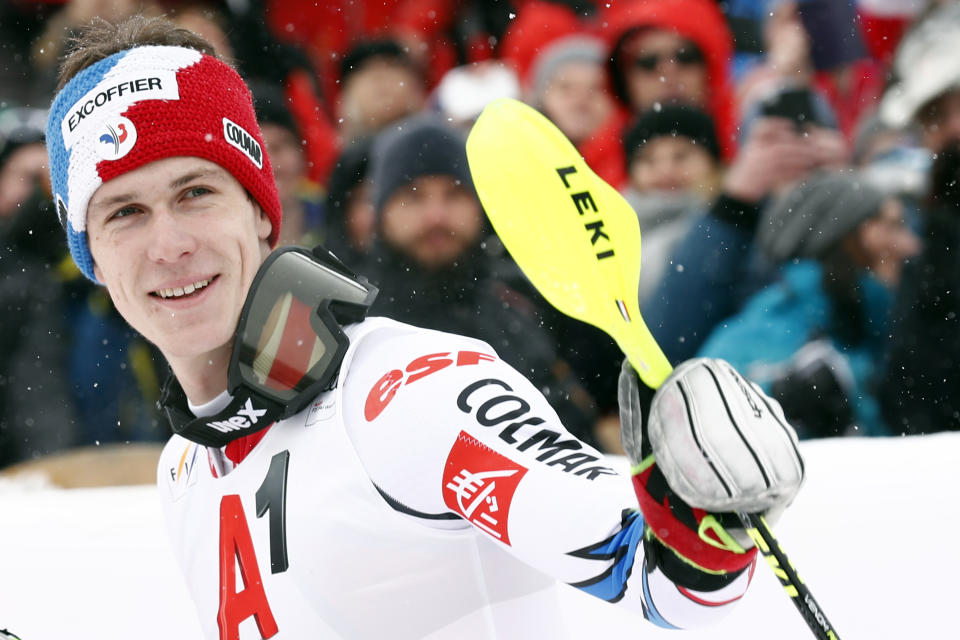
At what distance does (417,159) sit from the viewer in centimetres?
360

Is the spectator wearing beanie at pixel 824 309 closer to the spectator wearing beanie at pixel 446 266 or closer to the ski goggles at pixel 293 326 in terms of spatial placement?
the spectator wearing beanie at pixel 446 266

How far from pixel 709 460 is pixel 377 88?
12.4ft

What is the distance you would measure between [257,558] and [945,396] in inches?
103

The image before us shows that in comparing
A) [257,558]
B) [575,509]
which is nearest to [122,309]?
[257,558]

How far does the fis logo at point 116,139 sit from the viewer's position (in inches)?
71.5

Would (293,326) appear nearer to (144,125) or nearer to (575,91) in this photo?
(144,125)

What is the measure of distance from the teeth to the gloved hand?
2.94 feet

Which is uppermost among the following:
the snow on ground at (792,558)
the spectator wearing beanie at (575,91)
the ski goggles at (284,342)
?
the spectator wearing beanie at (575,91)

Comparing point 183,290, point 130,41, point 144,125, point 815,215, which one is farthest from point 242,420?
→ point 815,215

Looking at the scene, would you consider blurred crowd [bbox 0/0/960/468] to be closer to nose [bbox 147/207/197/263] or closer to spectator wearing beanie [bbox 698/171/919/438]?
spectator wearing beanie [bbox 698/171/919/438]

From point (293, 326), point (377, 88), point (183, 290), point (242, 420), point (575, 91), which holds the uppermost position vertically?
point (377, 88)

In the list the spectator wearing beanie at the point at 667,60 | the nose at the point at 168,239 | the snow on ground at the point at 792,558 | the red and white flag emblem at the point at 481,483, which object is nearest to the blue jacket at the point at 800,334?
the snow on ground at the point at 792,558

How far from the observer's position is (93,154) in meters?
1.85

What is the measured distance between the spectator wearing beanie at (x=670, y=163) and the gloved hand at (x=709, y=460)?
2827 millimetres
